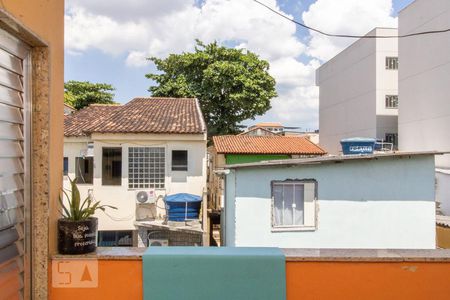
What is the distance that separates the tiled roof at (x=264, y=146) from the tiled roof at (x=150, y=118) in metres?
2.52

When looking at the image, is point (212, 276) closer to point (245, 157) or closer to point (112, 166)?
point (112, 166)

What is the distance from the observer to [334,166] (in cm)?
834

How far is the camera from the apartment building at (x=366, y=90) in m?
24.2

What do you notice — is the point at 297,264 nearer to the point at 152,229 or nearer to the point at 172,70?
the point at 152,229

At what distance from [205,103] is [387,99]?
39.7 feet

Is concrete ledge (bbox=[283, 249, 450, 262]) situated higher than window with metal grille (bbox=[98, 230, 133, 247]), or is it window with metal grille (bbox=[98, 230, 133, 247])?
concrete ledge (bbox=[283, 249, 450, 262])

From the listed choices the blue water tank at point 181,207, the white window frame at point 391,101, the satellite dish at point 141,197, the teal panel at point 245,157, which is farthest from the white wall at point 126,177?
the white window frame at point 391,101

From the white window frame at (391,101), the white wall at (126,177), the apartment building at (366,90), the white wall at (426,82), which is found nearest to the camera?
the white wall at (126,177)

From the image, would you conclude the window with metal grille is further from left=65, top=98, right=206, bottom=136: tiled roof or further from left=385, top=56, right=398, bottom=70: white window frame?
left=385, top=56, right=398, bottom=70: white window frame

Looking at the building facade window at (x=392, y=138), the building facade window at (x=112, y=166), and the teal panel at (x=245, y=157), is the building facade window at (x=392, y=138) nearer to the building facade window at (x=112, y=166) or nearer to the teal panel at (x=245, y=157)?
the teal panel at (x=245, y=157)

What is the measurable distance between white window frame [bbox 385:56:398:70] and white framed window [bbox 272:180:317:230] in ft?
63.4

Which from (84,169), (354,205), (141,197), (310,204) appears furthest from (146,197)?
(354,205)

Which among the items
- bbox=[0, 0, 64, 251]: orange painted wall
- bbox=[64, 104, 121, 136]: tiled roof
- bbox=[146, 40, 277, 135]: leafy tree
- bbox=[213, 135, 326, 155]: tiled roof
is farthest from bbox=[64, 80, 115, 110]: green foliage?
bbox=[0, 0, 64, 251]: orange painted wall

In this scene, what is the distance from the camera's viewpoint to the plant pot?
7.95ft
